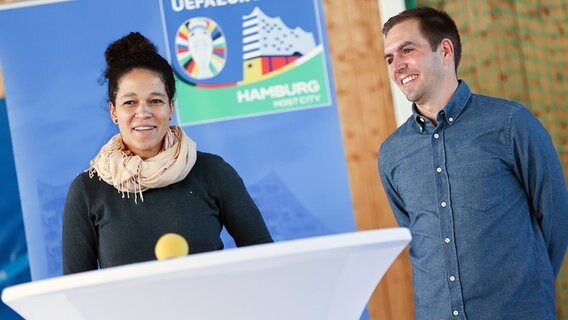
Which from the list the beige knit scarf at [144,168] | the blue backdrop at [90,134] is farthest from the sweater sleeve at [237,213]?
Result: the blue backdrop at [90,134]

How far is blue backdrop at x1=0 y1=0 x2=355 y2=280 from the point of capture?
414cm

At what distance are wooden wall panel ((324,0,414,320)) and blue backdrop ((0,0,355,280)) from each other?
0.06 metres

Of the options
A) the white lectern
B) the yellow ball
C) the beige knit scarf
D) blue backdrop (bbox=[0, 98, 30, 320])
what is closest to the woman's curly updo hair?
the beige knit scarf

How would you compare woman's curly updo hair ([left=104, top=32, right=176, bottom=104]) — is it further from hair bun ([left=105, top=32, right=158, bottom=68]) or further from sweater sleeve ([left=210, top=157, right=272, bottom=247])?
Result: sweater sleeve ([left=210, top=157, right=272, bottom=247])

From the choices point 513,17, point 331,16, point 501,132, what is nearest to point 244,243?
point 501,132

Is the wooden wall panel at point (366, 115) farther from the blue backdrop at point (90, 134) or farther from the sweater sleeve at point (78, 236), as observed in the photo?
the sweater sleeve at point (78, 236)

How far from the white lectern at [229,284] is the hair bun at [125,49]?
1.14m

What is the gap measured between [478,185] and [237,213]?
0.78 metres

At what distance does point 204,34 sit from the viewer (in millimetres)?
4234

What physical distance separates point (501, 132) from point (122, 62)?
1188mm

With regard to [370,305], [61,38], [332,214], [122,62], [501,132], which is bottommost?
[370,305]

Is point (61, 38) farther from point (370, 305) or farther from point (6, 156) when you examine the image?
point (370, 305)

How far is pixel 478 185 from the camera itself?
2.70 metres

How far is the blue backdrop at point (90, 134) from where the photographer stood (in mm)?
4145
